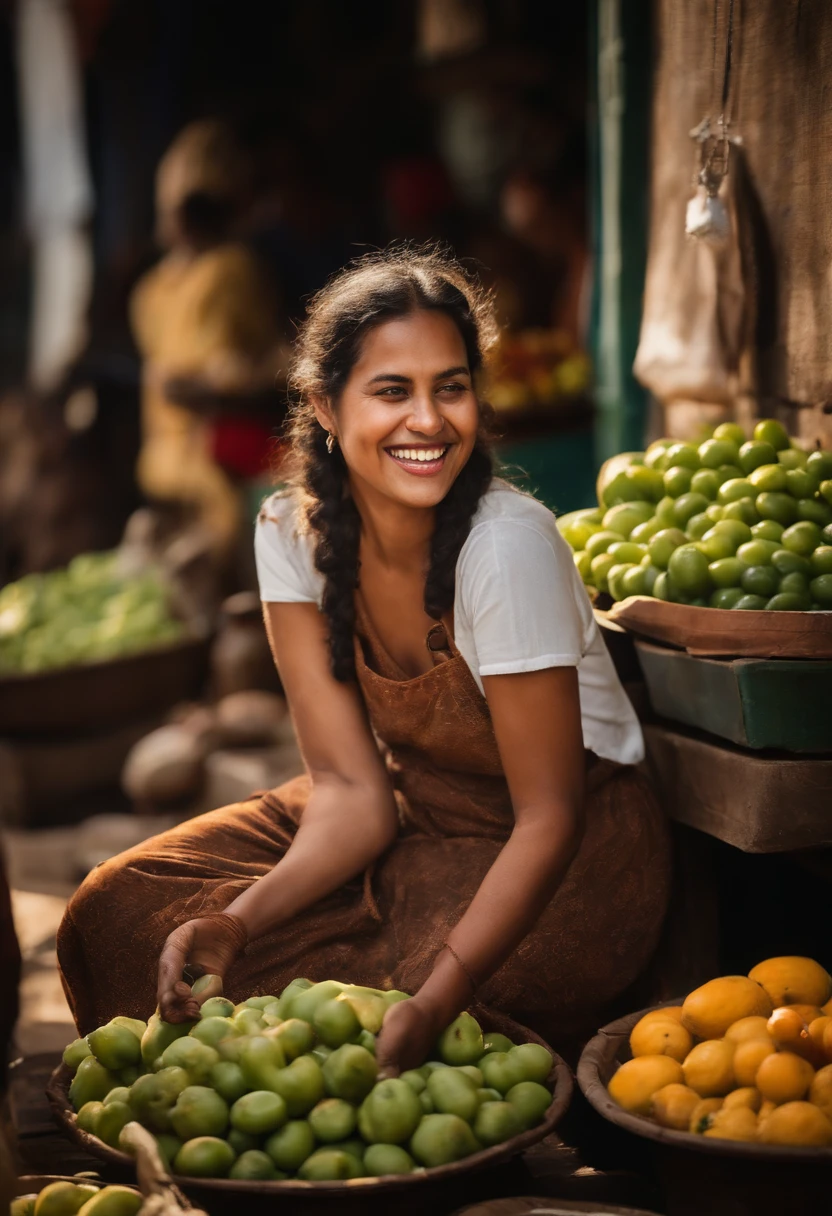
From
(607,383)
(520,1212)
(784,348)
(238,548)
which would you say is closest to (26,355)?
(238,548)

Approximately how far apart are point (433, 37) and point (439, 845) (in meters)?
5.64

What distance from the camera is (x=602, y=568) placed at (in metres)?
2.88

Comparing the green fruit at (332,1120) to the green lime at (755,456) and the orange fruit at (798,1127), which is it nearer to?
the orange fruit at (798,1127)

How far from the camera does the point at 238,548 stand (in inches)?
266

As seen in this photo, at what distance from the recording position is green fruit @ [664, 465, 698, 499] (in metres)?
2.90

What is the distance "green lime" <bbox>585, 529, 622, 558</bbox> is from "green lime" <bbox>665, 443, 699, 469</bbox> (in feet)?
0.70

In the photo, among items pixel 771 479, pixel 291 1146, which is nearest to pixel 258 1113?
pixel 291 1146

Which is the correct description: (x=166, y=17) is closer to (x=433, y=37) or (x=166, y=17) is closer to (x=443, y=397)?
(x=433, y=37)

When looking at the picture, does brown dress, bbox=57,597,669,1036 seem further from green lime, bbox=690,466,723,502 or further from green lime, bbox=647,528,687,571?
green lime, bbox=690,466,723,502

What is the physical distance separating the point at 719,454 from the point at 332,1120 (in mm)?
1636

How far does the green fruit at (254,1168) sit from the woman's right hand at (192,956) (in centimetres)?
28

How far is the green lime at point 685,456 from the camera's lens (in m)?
2.96

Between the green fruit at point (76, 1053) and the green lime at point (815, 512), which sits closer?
the green fruit at point (76, 1053)

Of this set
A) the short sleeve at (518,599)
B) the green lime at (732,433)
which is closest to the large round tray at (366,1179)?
the short sleeve at (518,599)
